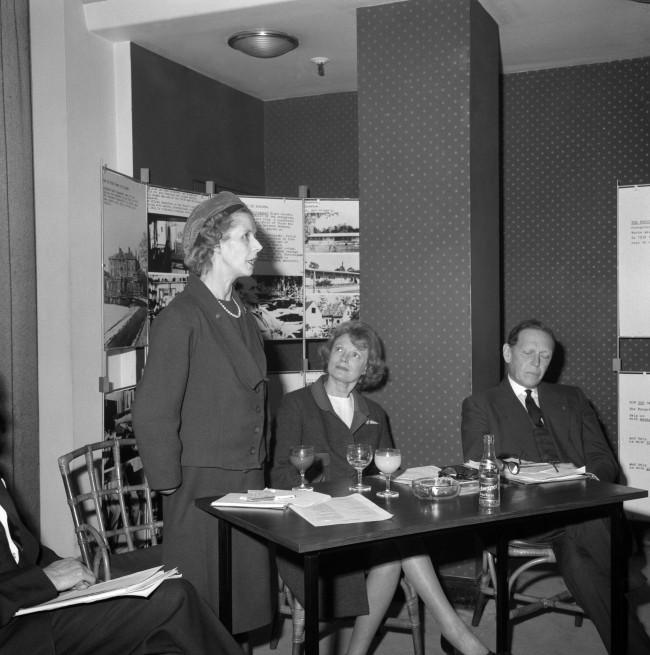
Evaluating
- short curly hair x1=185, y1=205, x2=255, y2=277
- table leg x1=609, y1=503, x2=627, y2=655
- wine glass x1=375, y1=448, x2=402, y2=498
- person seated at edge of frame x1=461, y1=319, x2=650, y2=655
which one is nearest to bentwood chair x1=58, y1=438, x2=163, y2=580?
short curly hair x1=185, y1=205, x2=255, y2=277

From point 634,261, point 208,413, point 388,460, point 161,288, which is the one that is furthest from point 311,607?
Answer: point 634,261

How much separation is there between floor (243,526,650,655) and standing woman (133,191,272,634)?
648 mm

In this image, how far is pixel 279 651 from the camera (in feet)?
10.7

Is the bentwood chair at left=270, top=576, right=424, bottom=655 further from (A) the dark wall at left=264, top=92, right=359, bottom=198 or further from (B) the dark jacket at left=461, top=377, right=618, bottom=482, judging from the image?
(A) the dark wall at left=264, top=92, right=359, bottom=198

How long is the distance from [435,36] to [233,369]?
208 cm

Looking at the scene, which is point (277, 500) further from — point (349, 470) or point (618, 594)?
point (618, 594)

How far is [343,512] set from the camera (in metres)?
2.28

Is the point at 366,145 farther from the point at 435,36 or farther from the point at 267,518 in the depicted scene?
the point at 267,518

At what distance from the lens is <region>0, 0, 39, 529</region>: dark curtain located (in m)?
3.49

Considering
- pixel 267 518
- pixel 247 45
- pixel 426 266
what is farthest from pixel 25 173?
pixel 267 518

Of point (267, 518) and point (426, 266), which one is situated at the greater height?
point (426, 266)

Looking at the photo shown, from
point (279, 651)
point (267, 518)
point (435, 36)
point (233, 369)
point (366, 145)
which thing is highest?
point (435, 36)

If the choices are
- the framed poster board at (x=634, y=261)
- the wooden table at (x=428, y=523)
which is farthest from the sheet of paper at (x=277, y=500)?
the framed poster board at (x=634, y=261)

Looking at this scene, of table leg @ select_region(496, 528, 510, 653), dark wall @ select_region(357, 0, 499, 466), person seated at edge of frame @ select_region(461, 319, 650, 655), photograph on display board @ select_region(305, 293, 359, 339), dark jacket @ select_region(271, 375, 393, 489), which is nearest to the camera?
table leg @ select_region(496, 528, 510, 653)
